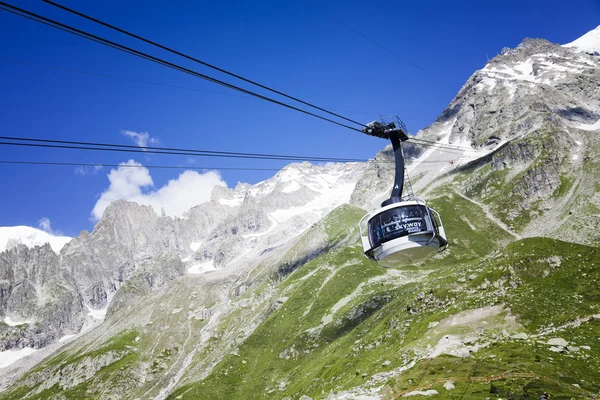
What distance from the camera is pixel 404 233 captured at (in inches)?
1023

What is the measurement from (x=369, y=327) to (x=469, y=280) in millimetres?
32760

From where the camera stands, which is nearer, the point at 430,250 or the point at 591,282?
the point at 430,250

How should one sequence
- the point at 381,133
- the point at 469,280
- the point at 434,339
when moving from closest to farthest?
1. the point at 381,133
2. the point at 434,339
3. the point at 469,280

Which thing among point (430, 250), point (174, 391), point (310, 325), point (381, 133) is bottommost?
point (174, 391)

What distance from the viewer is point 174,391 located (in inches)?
7018

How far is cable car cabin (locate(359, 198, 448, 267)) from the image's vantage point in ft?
84.9

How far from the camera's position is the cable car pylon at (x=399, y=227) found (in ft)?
85.0

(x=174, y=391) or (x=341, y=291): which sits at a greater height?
(x=341, y=291)

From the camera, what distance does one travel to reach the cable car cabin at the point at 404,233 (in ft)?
84.9

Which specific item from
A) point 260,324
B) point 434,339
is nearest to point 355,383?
point 434,339

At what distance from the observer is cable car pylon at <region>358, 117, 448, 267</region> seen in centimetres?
2592

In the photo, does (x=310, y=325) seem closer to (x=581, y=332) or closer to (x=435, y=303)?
(x=435, y=303)

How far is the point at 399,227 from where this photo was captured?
26.2 metres

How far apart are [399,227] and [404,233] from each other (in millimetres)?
477
